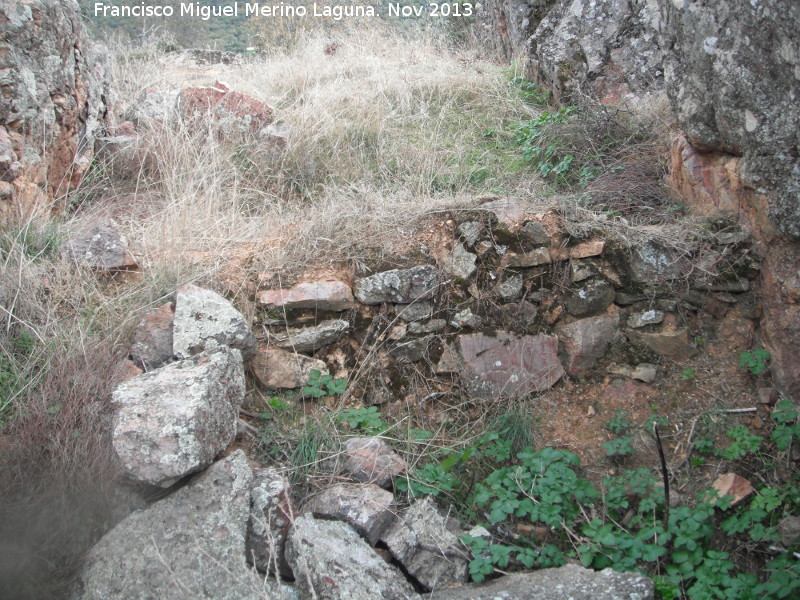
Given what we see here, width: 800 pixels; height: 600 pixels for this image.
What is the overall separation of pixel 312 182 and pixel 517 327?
Answer: 2057 millimetres

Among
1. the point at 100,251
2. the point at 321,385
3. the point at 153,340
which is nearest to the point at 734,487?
the point at 321,385

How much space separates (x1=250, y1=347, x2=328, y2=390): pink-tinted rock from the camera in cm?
328

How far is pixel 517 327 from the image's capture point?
3.46 meters

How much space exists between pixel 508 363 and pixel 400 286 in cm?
71

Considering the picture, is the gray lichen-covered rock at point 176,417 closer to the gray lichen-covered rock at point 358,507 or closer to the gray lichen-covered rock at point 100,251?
the gray lichen-covered rock at point 358,507

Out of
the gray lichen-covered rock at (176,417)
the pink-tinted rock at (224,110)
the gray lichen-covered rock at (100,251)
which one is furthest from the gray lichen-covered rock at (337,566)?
the pink-tinted rock at (224,110)

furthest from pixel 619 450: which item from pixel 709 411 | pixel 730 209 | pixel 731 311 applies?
pixel 730 209

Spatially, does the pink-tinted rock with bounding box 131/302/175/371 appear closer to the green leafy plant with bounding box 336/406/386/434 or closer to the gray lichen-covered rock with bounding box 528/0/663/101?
the green leafy plant with bounding box 336/406/386/434

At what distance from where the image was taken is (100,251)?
3.48m

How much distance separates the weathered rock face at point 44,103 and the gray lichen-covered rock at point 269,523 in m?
2.32

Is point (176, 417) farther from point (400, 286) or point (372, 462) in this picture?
point (400, 286)

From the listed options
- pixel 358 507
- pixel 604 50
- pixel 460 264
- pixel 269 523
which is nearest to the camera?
pixel 269 523

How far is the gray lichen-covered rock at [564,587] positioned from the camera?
230 centimetres

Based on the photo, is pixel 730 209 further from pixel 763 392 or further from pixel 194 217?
pixel 194 217
